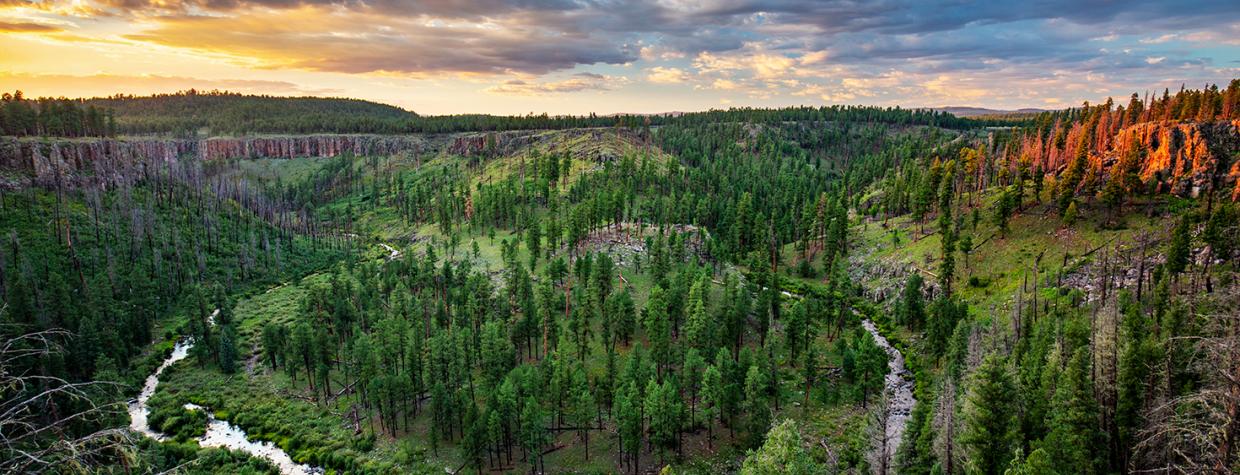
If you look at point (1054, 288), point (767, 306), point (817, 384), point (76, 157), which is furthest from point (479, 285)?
point (76, 157)

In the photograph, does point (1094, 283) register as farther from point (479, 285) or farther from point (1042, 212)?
point (479, 285)

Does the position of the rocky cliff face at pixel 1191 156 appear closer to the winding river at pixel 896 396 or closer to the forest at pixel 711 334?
the forest at pixel 711 334

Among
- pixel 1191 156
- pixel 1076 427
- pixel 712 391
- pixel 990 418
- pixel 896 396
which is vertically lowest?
pixel 896 396

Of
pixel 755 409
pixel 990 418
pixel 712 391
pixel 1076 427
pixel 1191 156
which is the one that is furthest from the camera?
pixel 1191 156

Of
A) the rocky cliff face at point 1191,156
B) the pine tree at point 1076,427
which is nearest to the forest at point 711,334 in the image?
the pine tree at point 1076,427

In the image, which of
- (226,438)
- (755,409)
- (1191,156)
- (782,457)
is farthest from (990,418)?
(1191,156)

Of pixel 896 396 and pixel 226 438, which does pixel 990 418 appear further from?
pixel 226 438
